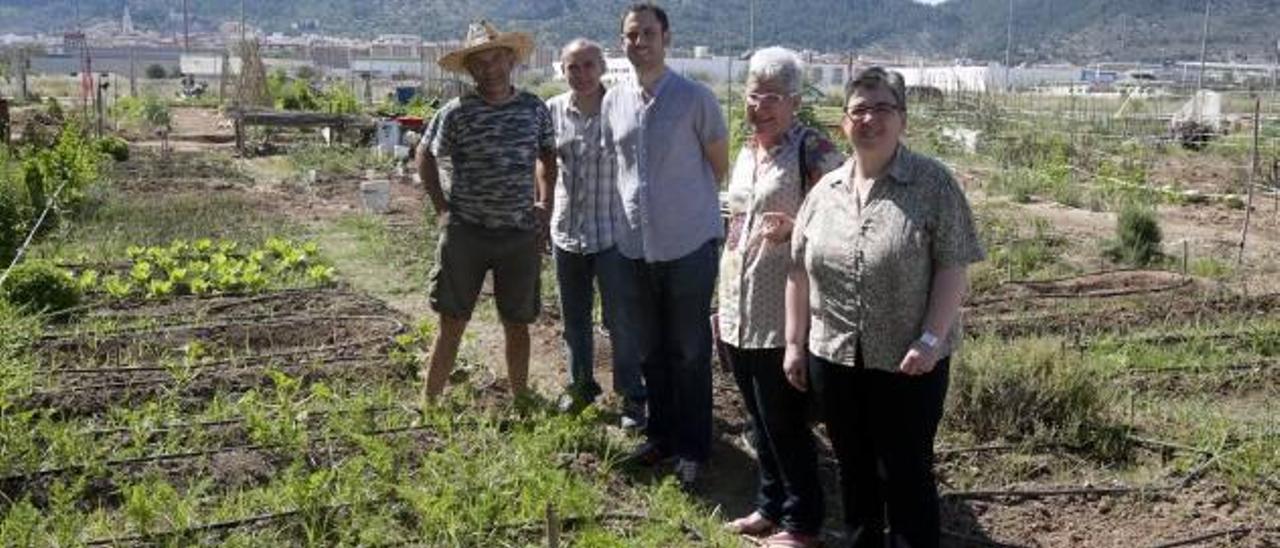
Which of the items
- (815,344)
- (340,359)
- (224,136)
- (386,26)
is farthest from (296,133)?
(386,26)

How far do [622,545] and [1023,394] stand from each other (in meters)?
2.09

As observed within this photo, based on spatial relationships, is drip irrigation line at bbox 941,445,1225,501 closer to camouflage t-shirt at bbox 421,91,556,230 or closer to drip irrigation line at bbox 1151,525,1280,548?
drip irrigation line at bbox 1151,525,1280,548

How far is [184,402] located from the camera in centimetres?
523

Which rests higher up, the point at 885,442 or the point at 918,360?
the point at 918,360

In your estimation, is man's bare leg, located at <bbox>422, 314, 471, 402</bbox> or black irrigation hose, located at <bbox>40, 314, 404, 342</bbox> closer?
man's bare leg, located at <bbox>422, 314, 471, 402</bbox>

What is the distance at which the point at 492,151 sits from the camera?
4.61 meters

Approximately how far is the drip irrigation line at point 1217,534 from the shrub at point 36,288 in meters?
5.40

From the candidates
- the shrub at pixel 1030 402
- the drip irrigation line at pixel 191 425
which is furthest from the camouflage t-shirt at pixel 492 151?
→ the shrub at pixel 1030 402

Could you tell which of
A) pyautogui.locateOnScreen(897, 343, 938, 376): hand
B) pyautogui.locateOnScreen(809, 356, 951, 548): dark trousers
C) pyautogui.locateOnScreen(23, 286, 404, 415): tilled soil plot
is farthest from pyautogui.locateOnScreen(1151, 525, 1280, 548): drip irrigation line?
pyautogui.locateOnScreen(23, 286, 404, 415): tilled soil plot

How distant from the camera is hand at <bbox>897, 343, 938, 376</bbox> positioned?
10.2 feet

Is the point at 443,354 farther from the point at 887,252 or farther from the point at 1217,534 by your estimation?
the point at 1217,534

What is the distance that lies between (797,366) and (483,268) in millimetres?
1714

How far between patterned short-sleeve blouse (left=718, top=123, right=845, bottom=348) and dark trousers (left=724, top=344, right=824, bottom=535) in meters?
0.08

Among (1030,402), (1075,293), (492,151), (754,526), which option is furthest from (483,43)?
(1075,293)
